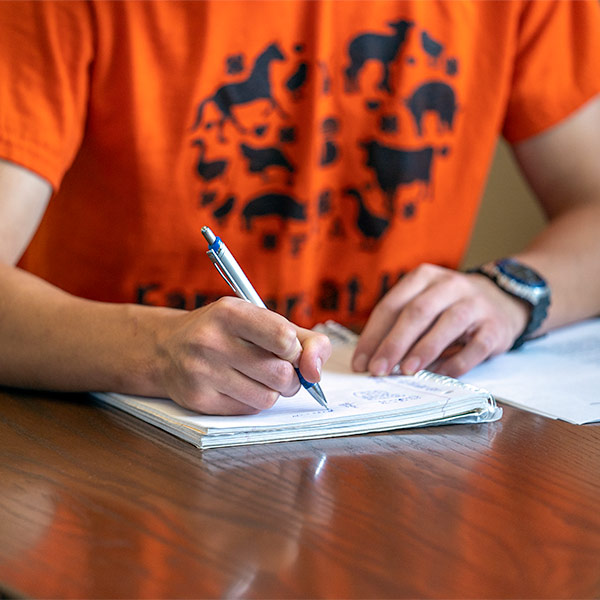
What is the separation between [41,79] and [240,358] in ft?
1.53

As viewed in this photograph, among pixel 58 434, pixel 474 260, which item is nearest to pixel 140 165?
pixel 58 434

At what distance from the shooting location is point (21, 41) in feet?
3.05

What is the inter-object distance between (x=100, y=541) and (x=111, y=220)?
0.68m

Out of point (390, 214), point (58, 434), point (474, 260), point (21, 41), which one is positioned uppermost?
point (21, 41)

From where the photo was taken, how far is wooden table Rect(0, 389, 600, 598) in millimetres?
443

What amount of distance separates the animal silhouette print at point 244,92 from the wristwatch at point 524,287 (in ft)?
1.17

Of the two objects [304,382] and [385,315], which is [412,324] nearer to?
[385,315]

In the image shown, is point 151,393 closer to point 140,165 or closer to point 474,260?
point 140,165

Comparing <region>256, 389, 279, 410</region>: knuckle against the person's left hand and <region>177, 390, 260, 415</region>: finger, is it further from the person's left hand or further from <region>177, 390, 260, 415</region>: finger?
the person's left hand

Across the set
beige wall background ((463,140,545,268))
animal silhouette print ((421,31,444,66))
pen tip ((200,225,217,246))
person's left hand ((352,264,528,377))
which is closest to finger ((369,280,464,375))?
person's left hand ((352,264,528,377))

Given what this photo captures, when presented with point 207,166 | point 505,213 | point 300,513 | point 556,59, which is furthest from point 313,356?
point 505,213

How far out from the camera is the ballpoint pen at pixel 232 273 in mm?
666

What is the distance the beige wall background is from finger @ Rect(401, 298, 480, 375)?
121 cm

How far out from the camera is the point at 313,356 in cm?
64
